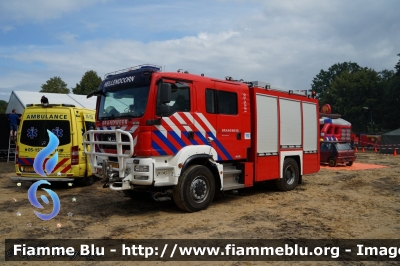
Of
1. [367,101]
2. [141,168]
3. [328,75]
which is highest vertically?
[328,75]

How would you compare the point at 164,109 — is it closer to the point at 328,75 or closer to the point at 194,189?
the point at 194,189

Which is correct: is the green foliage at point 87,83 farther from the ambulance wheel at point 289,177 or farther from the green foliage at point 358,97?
the ambulance wheel at point 289,177

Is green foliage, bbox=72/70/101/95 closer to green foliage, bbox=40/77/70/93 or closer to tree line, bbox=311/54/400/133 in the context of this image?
green foliage, bbox=40/77/70/93

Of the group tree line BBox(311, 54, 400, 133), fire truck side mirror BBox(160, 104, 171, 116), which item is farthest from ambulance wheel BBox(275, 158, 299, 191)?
tree line BBox(311, 54, 400, 133)

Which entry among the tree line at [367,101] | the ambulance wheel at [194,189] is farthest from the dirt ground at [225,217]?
the tree line at [367,101]

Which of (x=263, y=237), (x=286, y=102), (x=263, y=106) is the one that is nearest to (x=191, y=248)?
(x=263, y=237)

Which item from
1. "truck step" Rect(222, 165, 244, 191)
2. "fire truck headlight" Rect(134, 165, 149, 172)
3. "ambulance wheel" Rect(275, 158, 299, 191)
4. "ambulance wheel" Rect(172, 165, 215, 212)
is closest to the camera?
"fire truck headlight" Rect(134, 165, 149, 172)

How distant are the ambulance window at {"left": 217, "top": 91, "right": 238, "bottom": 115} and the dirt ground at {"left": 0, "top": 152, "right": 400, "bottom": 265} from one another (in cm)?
219

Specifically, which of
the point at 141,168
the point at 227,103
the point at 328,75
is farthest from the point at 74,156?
the point at 328,75

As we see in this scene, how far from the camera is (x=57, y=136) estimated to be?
9.67m

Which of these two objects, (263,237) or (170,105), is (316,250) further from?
(170,105)

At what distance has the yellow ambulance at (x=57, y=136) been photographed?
9586 mm

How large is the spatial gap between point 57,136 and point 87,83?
40645 millimetres

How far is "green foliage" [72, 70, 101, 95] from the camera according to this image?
47.6m
